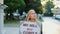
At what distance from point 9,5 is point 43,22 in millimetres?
948

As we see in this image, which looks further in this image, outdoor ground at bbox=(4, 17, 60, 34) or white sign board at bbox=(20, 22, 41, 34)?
outdoor ground at bbox=(4, 17, 60, 34)

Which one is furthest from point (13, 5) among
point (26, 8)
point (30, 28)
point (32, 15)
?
point (30, 28)

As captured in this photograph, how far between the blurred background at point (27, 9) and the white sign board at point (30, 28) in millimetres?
367

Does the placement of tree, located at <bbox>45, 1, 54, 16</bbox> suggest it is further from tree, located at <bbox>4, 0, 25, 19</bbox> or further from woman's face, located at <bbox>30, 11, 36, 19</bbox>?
tree, located at <bbox>4, 0, 25, 19</bbox>

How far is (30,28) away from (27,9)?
57cm

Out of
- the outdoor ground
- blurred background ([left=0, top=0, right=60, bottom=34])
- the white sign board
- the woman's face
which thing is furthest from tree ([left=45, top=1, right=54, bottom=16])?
the white sign board

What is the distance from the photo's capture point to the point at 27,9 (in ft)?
14.7

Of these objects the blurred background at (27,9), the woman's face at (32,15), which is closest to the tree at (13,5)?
the blurred background at (27,9)

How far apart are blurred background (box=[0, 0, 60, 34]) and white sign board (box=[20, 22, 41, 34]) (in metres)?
0.37

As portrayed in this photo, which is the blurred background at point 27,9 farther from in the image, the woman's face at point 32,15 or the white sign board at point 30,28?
the white sign board at point 30,28

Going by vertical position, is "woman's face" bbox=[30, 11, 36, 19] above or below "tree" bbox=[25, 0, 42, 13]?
below

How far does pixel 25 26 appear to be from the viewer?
4.14 metres

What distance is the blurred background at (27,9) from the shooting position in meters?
4.48

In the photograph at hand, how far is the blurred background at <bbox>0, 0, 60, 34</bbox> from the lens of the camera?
448 centimetres
